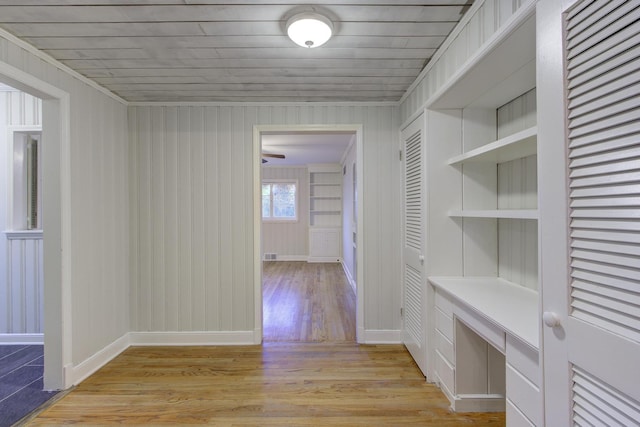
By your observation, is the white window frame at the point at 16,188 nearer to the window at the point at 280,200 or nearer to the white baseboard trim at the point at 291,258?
the window at the point at 280,200

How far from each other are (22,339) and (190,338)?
155cm

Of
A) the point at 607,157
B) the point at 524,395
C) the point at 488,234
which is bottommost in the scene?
the point at 524,395

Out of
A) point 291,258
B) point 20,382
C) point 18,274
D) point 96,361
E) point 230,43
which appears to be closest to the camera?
point 230,43

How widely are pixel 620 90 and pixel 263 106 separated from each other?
257 cm

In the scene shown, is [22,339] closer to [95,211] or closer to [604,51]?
[95,211]

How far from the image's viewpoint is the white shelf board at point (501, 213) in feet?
4.27

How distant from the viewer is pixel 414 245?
2.49 m

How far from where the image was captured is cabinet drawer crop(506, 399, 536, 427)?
1230mm

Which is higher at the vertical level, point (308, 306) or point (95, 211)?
point (95, 211)

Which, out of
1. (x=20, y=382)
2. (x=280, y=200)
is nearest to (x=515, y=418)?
(x=20, y=382)

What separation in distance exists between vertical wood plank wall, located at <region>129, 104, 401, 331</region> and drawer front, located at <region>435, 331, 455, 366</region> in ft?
2.63

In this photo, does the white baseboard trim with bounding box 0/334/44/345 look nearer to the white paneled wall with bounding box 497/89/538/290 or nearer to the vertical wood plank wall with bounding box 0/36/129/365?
the vertical wood plank wall with bounding box 0/36/129/365

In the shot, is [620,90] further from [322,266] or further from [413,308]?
[322,266]

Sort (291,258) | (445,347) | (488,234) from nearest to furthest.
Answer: (445,347), (488,234), (291,258)
